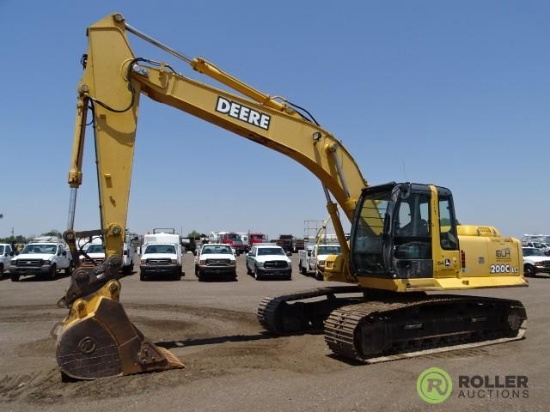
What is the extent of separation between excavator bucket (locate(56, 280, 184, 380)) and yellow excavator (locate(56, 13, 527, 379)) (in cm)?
1

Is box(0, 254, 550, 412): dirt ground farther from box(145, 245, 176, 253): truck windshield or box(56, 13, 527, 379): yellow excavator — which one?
box(145, 245, 176, 253): truck windshield

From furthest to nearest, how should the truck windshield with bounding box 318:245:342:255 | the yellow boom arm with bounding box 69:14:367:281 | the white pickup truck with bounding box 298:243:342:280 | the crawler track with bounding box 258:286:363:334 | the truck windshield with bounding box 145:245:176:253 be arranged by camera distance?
the truck windshield with bounding box 145:245:176:253 → the truck windshield with bounding box 318:245:342:255 → the white pickup truck with bounding box 298:243:342:280 → the crawler track with bounding box 258:286:363:334 → the yellow boom arm with bounding box 69:14:367:281

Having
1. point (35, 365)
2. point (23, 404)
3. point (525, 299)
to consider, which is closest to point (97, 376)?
point (23, 404)

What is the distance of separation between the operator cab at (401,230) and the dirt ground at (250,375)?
164cm

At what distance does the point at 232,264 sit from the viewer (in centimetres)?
2702

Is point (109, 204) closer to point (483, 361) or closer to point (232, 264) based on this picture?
point (483, 361)

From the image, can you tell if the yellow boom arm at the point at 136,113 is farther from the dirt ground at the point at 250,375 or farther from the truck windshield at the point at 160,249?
the truck windshield at the point at 160,249

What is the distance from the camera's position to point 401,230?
971 centimetres

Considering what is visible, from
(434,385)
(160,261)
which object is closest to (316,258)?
(160,261)

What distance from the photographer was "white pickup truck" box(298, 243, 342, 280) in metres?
25.9

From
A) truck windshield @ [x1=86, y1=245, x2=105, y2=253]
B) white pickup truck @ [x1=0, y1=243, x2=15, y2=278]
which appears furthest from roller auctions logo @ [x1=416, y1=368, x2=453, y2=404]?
white pickup truck @ [x1=0, y1=243, x2=15, y2=278]

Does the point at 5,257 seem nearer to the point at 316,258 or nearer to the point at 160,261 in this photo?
the point at 160,261

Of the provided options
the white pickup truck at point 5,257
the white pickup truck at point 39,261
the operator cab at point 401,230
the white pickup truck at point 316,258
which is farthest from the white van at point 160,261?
the operator cab at point 401,230

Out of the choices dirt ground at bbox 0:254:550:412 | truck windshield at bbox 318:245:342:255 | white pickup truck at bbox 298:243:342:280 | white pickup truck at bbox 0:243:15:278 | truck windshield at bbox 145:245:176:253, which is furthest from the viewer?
white pickup truck at bbox 0:243:15:278
